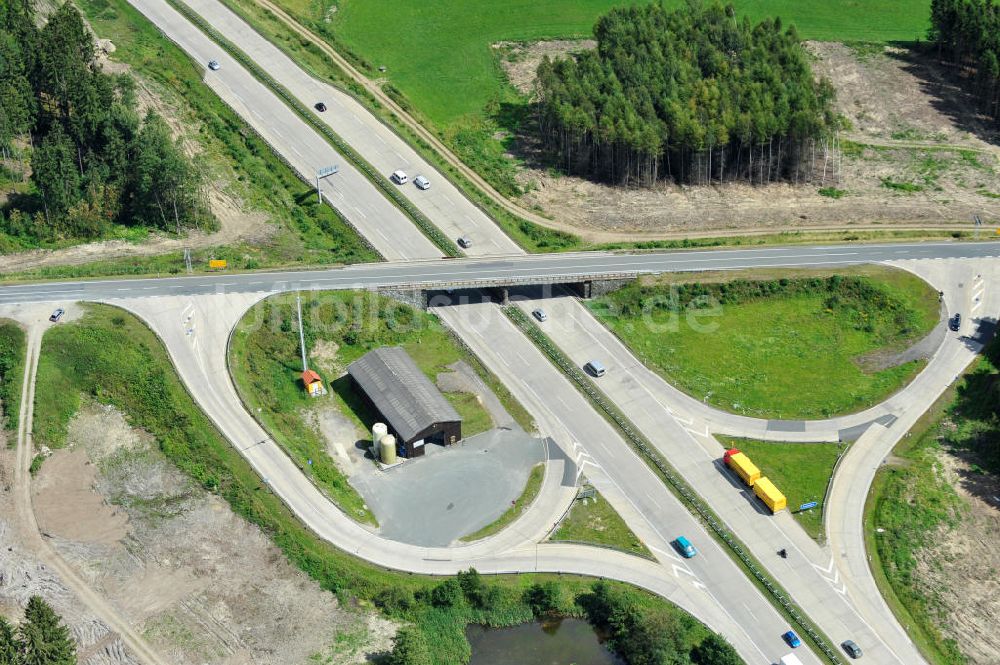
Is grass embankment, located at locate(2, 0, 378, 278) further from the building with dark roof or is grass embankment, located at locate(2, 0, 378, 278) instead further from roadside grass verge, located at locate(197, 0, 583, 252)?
the building with dark roof

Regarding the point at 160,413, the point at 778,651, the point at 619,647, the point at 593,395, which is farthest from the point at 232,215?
the point at 778,651

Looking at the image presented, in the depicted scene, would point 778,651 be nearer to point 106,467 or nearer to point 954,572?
point 954,572

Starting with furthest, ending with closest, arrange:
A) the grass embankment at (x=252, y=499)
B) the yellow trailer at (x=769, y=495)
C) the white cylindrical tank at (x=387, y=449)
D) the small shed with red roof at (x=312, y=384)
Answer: the small shed with red roof at (x=312, y=384) → the white cylindrical tank at (x=387, y=449) → the yellow trailer at (x=769, y=495) → the grass embankment at (x=252, y=499)

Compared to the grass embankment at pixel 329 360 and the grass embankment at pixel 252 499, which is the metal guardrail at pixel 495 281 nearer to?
the grass embankment at pixel 329 360

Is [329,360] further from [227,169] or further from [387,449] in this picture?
[227,169]

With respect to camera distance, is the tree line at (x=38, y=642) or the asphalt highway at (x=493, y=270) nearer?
the tree line at (x=38, y=642)

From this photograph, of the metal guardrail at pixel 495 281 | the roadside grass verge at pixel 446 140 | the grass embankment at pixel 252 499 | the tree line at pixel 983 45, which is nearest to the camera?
the grass embankment at pixel 252 499

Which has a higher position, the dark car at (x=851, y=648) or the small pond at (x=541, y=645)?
the small pond at (x=541, y=645)

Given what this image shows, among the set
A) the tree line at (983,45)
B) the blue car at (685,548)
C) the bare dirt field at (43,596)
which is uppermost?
the tree line at (983,45)

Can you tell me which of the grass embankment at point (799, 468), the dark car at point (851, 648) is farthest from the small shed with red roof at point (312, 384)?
the dark car at point (851, 648)
